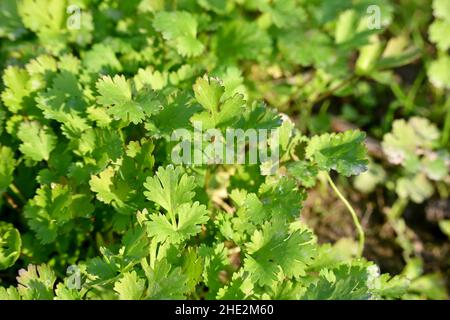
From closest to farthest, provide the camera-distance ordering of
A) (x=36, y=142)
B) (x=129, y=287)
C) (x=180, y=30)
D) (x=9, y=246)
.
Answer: (x=129, y=287)
(x=9, y=246)
(x=36, y=142)
(x=180, y=30)

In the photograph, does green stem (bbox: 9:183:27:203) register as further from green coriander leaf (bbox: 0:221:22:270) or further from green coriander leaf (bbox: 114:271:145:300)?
green coriander leaf (bbox: 114:271:145:300)

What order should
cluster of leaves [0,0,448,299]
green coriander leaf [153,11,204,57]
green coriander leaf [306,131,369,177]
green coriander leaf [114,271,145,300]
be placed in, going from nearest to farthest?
green coriander leaf [114,271,145,300], cluster of leaves [0,0,448,299], green coriander leaf [306,131,369,177], green coriander leaf [153,11,204,57]

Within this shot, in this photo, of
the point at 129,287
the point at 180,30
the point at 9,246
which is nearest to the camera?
the point at 129,287

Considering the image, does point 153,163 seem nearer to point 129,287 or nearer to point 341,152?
point 129,287

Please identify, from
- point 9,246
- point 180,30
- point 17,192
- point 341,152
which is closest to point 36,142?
point 17,192

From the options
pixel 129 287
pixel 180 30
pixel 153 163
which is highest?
pixel 180 30

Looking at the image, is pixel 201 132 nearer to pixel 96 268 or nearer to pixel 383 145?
pixel 96 268

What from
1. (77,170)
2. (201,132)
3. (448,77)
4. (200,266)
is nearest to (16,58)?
(77,170)

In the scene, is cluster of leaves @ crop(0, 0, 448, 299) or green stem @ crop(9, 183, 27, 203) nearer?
cluster of leaves @ crop(0, 0, 448, 299)

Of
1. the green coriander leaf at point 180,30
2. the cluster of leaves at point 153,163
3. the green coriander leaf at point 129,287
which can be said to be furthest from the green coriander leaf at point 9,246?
the green coriander leaf at point 180,30

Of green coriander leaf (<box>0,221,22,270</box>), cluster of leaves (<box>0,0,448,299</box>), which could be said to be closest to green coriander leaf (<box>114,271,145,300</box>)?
cluster of leaves (<box>0,0,448,299</box>)
